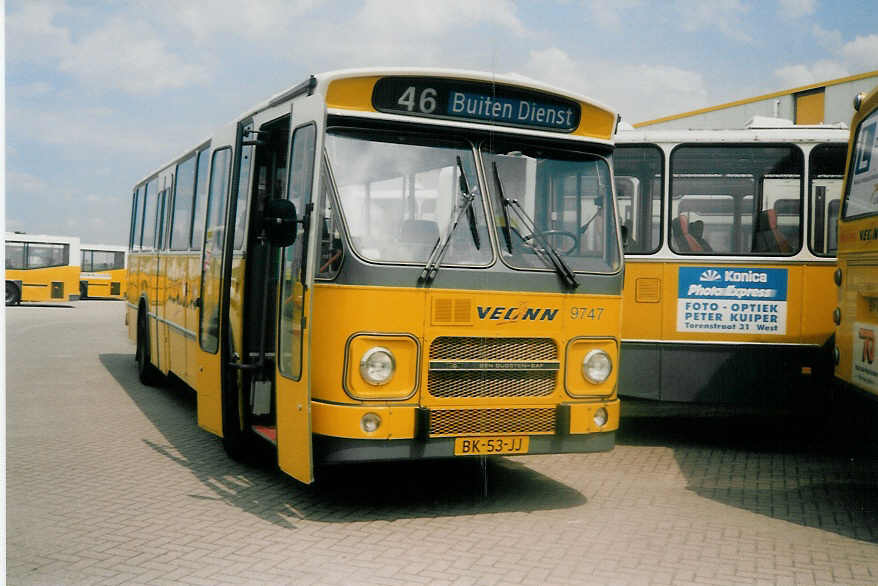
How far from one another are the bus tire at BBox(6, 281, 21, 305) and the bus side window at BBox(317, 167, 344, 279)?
121ft

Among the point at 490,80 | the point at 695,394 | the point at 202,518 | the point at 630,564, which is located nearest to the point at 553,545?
the point at 630,564

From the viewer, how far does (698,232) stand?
9.46 m

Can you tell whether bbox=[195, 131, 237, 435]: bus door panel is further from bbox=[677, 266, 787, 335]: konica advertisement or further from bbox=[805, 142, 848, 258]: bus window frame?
bbox=[805, 142, 848, 258]: bus window frame

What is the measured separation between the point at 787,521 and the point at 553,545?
1.92 m

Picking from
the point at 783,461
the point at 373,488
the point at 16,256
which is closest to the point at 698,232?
the point at 783,461

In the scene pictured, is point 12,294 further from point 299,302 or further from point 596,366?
point 596,366

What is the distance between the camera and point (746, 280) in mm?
9305

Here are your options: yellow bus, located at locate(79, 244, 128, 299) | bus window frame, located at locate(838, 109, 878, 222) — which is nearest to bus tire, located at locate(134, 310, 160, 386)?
bus window frame, located at locate(838, 109, 878, 222)

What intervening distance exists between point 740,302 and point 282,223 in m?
5.12

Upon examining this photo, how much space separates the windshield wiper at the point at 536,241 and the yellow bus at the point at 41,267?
36.9m

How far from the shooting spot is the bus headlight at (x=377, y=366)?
615 cm

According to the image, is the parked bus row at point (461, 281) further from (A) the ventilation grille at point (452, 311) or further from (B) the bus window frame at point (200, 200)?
(B) the bus window frame at point (200, 200)

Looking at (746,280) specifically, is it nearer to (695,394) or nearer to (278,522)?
(695,394)

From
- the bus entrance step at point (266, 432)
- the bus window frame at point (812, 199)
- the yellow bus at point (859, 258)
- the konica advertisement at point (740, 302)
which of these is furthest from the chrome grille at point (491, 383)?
the bus window frame at point (812, 199)
